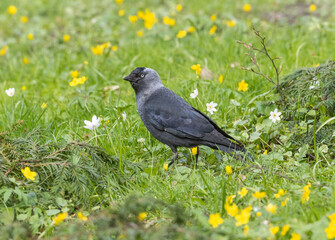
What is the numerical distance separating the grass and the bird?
16 centimetres

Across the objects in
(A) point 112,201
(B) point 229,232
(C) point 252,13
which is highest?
(C) point 252,13

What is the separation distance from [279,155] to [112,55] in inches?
141

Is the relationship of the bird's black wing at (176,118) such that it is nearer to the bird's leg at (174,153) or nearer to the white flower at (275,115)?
the bird's leg at (174,153)

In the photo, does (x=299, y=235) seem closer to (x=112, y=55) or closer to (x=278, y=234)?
(x=278, y=234)

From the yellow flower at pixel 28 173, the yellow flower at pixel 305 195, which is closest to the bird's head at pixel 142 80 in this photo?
the yellow flower at pixel 28 173

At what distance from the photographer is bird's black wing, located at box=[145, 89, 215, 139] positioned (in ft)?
13.0

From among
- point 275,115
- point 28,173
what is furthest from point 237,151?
point 28,173

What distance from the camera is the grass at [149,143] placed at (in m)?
2.84

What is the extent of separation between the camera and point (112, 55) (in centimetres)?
667

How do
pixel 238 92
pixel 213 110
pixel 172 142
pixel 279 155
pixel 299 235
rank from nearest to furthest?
pixel 299 235 < pixel 279 155 < pixel 172 142 < pixel 213 110 < pixel 238 92


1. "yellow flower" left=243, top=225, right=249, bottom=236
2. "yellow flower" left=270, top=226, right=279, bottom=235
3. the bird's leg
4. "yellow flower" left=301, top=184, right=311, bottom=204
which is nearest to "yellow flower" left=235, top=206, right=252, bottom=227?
"yellow flower" left=243, top=225, right=249, bottom=236

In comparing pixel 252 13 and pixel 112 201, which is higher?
pixel 252 13

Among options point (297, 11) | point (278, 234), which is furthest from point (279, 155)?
point (297, 11)

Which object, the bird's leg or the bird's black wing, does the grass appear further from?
the bird's black wing
